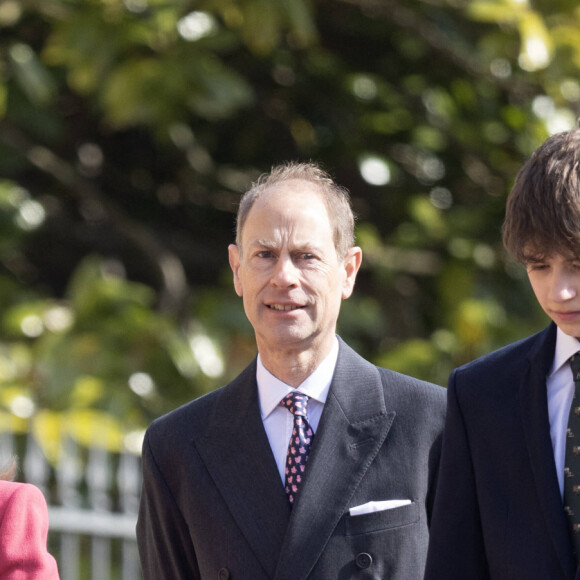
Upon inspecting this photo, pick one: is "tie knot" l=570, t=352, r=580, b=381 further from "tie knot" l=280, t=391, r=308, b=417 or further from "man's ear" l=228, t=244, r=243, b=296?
"man's ear" l=228, t=244, r=243, b=296

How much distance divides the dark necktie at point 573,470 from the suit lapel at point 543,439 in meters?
0.01

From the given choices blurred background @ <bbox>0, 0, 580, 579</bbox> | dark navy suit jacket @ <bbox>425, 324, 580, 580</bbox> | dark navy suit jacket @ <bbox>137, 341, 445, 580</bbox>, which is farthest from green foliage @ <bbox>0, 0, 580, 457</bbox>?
dark navy suit jacket @ <bbox>425, 324, 580, 580</bbox>

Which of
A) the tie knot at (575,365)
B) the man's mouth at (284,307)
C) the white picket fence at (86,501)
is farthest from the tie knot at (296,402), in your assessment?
the white picket fence at (86,501)

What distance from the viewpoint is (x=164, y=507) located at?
245cm

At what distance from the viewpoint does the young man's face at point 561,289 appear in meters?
1.88

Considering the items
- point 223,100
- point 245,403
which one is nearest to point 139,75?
point 223,100

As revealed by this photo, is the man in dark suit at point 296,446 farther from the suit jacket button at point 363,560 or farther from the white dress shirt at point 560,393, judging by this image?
the white dress shirt at point 560,393

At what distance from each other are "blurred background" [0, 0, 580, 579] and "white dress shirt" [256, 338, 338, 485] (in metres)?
1.77

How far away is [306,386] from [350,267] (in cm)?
27

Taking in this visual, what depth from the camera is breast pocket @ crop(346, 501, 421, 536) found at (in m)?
2.31

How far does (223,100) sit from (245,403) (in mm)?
2795

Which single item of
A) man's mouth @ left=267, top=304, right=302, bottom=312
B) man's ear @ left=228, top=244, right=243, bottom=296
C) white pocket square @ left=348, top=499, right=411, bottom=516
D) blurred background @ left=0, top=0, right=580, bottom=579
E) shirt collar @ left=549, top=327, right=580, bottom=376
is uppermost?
blurred background @ left=0, top=0, right=580, bottom=579

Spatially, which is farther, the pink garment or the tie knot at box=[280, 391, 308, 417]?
the tie knot at box=[280, 391, 308, 417]

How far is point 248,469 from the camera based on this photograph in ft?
7.95
